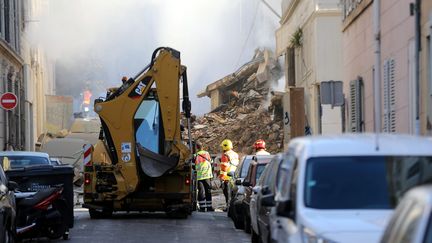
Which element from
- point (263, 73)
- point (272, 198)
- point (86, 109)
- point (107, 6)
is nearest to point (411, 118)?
point (272, 198)

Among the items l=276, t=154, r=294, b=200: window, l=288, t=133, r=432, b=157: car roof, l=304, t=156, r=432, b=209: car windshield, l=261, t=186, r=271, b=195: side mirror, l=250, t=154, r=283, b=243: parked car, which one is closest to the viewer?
l=304, t=156, r=432, b=209: car windshield

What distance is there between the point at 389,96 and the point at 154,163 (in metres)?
4.64

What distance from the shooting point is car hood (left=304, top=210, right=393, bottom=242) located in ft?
20.1

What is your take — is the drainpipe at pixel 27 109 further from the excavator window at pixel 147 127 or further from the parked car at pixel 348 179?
the parked car at pixel 348 179

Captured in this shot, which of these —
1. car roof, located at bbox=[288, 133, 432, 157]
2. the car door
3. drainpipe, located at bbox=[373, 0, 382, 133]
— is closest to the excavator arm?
drainpipe, located at bbox=[373, 0, 382, 133]

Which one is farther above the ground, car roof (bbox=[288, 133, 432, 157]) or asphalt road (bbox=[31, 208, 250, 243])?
car roof (bbox=[288, 133, 432, 157])

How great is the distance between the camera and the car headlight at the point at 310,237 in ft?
20.3

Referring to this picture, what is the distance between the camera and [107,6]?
4784cm

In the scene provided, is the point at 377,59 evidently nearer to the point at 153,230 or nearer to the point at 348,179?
the point at 153,230

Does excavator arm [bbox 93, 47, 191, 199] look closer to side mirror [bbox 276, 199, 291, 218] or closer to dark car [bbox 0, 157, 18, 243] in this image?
dark car [bbox 0, 157, 18, 243]

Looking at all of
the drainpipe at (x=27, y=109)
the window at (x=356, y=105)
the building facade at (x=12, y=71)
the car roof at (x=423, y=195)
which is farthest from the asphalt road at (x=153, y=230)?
the drainpipe at (x=27, y=109)

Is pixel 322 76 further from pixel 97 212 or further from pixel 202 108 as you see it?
pixel 202 108

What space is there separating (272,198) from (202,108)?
4121 centimetres

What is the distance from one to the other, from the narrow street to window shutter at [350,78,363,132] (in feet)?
12.2
